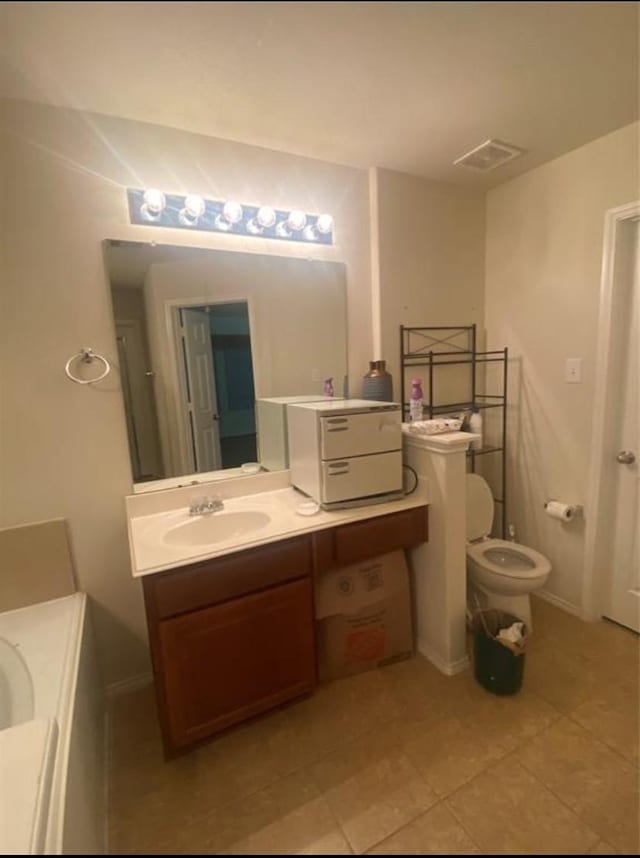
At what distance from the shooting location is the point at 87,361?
4.86ft

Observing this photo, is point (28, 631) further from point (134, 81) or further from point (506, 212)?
point (506, 212)

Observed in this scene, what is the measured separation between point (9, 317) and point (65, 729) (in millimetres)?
1262

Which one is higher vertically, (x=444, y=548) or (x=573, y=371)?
(x=573, y=371)

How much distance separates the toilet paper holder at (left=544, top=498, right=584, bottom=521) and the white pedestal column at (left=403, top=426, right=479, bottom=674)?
678 millimetres

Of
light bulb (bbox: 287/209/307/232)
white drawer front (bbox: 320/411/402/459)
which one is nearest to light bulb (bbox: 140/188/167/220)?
light bulb (bbox: 287/209/307/232)

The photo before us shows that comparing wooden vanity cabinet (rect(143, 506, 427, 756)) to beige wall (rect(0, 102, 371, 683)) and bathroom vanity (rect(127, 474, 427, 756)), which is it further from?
beige wall (rect(0, 102, 371, 683))

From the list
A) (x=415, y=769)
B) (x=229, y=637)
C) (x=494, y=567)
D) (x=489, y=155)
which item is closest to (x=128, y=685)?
(x=229, y=637)

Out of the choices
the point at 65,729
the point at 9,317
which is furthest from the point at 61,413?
the point at 65,729

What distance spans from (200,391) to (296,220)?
0.87m

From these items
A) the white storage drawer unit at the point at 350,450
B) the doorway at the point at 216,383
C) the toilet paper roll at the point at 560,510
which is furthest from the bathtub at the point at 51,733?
the toilet paper roll at the point at 560,510

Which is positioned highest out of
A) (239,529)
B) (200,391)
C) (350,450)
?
(200,391)

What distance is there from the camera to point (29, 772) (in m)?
0.80

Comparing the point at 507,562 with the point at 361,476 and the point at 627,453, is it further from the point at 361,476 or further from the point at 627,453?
the point at 361,476

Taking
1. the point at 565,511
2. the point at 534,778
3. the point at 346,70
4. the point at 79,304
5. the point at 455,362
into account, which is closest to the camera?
the point at 534,778
